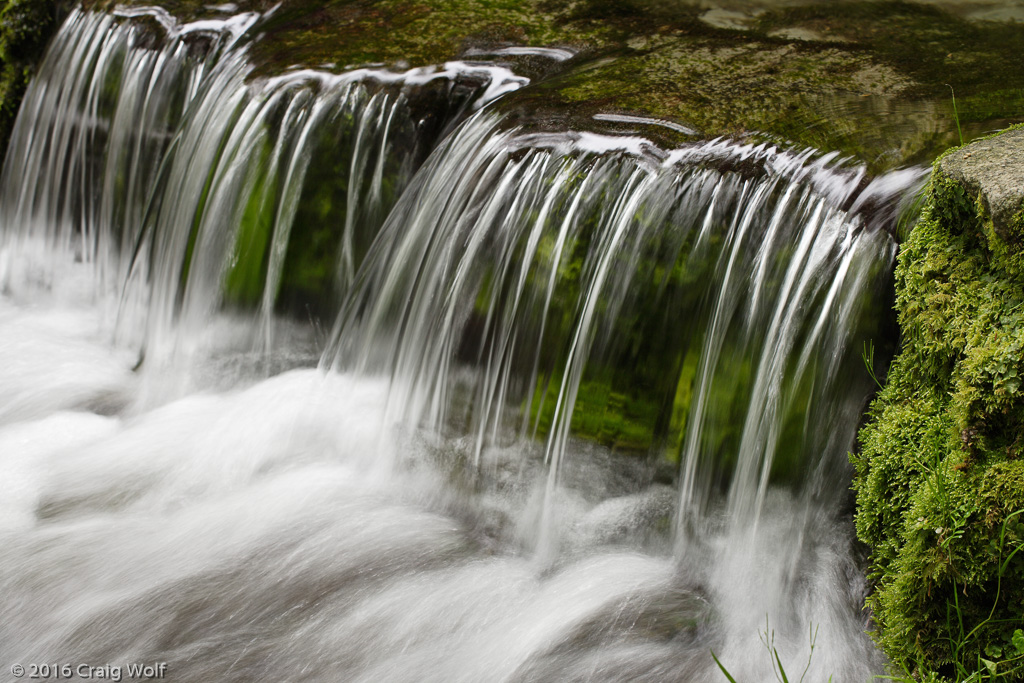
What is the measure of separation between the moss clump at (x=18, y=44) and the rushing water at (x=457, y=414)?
2250 mm

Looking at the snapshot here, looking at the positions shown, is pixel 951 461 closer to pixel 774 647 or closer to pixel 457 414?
pixel 774 647

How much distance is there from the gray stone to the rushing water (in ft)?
1.11

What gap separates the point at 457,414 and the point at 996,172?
5.94ft

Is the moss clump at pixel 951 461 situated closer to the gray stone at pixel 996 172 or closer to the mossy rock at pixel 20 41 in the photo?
the gray stone at pixel 996 172

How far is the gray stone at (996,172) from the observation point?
2020mm

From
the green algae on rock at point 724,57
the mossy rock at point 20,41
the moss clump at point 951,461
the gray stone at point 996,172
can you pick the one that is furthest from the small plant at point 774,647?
the mossy rock at point 20,41

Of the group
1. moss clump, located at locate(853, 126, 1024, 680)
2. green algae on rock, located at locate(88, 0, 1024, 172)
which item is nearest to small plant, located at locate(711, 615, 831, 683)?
moss clump, located at locate(853, 126, 1024, 680)

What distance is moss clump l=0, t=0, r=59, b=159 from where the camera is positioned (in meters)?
5.58

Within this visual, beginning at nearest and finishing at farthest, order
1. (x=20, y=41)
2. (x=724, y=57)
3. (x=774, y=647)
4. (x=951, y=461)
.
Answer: (x=951, y=461), (x=774, y=647), (x=724, y=57), (x=20, y=41)

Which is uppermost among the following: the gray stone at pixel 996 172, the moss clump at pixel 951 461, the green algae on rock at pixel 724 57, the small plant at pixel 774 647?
the green algae on rock at pixel 724 57

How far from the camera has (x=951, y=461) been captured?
81.5 inches

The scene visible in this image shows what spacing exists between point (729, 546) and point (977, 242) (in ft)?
3.53

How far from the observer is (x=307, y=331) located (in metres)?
3.88

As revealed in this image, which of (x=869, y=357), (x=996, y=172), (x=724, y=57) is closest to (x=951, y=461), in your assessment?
(x=869, y=357)
